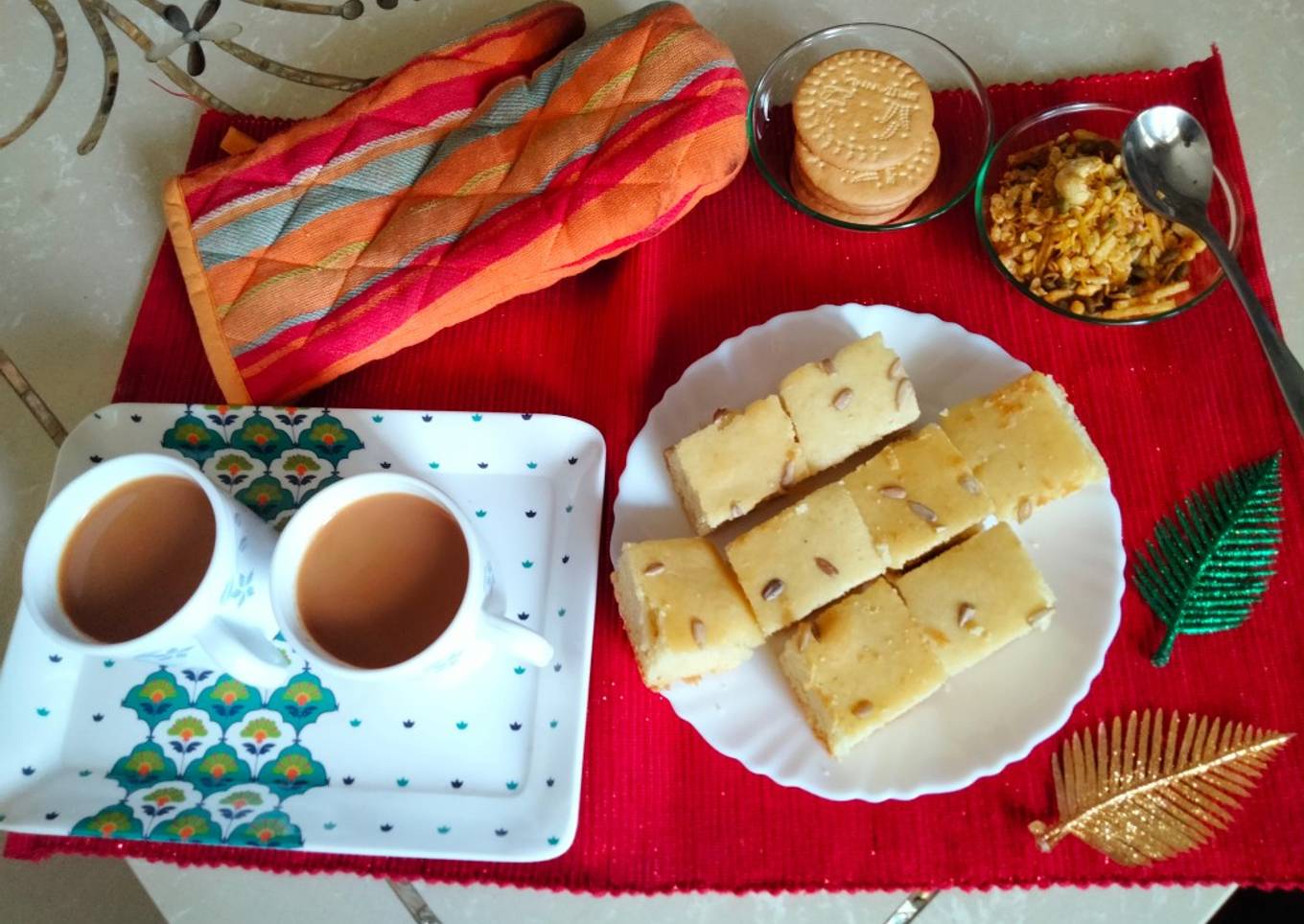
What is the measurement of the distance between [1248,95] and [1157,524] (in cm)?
63

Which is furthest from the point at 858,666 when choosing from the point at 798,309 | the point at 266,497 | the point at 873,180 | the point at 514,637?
the point at 266,497

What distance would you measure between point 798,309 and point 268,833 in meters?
0.80

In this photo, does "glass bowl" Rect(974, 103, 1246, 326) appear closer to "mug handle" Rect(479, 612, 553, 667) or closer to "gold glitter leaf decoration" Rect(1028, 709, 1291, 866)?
"gold glitter leaf decoration" Rect(1028, 709, 1291, 866)

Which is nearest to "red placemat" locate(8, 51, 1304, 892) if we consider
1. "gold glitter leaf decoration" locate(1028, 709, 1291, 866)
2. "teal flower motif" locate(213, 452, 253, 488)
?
"gold glitter leaf decoration" locate(1028, 709, 1291, 866)

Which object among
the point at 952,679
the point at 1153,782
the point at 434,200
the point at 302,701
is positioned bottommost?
the point at 1153,782

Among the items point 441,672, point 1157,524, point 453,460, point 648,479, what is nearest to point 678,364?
point 648,479

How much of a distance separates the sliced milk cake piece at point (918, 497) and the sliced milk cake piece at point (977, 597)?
0.08ft

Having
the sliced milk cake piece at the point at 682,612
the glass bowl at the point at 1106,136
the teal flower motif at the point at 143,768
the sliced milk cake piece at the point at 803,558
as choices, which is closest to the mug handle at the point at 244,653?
the teal flower motif at the point at 143,768

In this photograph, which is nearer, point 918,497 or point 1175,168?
point 918,497

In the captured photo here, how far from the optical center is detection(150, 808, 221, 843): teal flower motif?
86 cm

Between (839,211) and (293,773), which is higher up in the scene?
(839,211)

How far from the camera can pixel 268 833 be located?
854 millimetres

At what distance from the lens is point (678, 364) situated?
109 centimetres

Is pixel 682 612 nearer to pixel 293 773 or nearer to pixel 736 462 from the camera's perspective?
pixel 736 462
